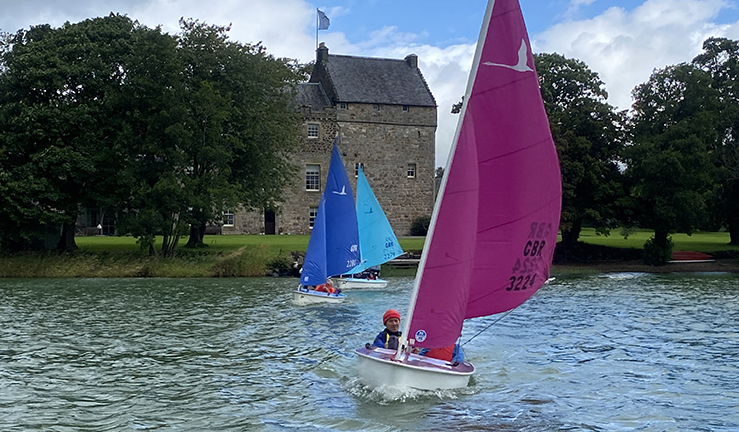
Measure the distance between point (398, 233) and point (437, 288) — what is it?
47.2m

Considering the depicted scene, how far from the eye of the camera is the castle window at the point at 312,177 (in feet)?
184

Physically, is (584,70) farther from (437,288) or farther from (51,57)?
(437,288)

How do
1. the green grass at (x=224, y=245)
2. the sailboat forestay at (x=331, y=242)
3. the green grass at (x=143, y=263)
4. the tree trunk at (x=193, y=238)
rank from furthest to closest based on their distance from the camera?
the tree trunk at (x=193, y=238) < the green grass at (x=224, y=245) < the green grass at (x=143, y=263) < the sailboat forestay at (x=331, y=242)

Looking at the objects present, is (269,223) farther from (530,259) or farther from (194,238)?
(530,259)

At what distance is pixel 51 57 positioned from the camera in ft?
117

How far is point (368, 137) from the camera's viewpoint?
57.7m

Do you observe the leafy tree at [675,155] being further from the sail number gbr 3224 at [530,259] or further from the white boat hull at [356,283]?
the sail number gbr 3224 at [530,259]

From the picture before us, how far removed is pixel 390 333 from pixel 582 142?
32997 millimetres

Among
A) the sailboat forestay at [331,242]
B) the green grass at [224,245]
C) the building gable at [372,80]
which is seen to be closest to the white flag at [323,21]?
the building gable at [372,80]

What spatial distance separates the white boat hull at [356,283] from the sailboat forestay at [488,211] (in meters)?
18.6

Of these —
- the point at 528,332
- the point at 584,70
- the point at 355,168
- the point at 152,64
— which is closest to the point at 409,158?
the point at 355,168

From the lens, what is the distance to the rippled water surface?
10773 millimetres

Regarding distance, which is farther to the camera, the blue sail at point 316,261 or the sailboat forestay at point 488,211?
the blue sail at point 316,261

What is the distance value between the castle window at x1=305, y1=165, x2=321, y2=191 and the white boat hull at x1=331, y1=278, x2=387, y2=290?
26.3m
